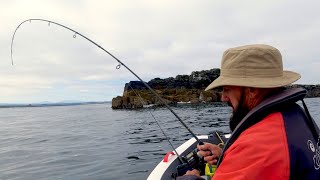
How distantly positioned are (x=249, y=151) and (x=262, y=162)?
8 centimetres

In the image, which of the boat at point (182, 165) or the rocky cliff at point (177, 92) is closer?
the boat at point (182, 165)

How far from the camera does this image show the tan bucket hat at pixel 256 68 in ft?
6.52

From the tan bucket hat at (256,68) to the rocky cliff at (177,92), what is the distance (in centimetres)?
5409

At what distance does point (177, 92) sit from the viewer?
269ft

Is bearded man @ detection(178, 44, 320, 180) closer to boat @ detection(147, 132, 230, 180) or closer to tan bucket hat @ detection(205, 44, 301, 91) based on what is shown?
tan bucket hat @ detection(205, 44, 301, 91)

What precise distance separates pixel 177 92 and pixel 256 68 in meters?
80.1

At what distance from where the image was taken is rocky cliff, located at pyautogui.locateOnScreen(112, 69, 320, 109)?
68.8 meters

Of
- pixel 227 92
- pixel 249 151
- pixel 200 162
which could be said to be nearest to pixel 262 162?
pixel 249 151

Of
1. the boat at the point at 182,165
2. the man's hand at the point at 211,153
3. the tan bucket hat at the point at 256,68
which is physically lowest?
the boat at the point at 182,165

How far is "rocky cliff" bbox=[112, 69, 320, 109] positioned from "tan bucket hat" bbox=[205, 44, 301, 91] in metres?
54.1

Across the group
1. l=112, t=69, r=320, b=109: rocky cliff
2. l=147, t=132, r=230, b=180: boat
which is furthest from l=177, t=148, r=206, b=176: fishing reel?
l=112, t=69, r=320, b=109: rocky cliff

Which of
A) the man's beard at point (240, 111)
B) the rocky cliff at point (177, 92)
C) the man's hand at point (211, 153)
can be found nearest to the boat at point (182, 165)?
the man's hand at point (211, 153)

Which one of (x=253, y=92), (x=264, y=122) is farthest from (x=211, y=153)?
(x=264, y=122)

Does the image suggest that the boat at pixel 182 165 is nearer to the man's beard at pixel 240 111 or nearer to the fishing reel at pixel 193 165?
the fishing reel at pixel 193 165
